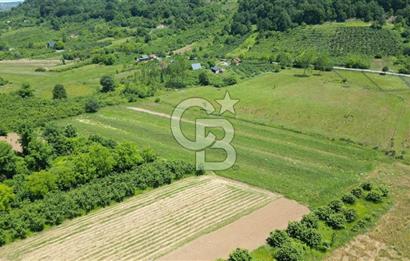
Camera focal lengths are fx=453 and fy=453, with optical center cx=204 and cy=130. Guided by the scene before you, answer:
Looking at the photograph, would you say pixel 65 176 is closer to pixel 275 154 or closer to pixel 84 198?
pixel 84 198

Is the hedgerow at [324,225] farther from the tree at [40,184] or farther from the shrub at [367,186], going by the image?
the tree at [40,184]

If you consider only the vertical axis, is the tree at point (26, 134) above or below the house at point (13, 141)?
above

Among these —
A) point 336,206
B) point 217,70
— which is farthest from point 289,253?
point 217,70

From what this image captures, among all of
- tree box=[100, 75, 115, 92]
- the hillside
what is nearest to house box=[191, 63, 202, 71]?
the hillside

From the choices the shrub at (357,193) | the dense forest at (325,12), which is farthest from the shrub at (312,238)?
the dense forest at (325,12)

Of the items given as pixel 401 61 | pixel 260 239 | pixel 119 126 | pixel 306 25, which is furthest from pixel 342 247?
pixel 306 25

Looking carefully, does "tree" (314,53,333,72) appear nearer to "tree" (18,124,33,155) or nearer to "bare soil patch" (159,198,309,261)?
"bare soil patch" (159,198,309,261)
